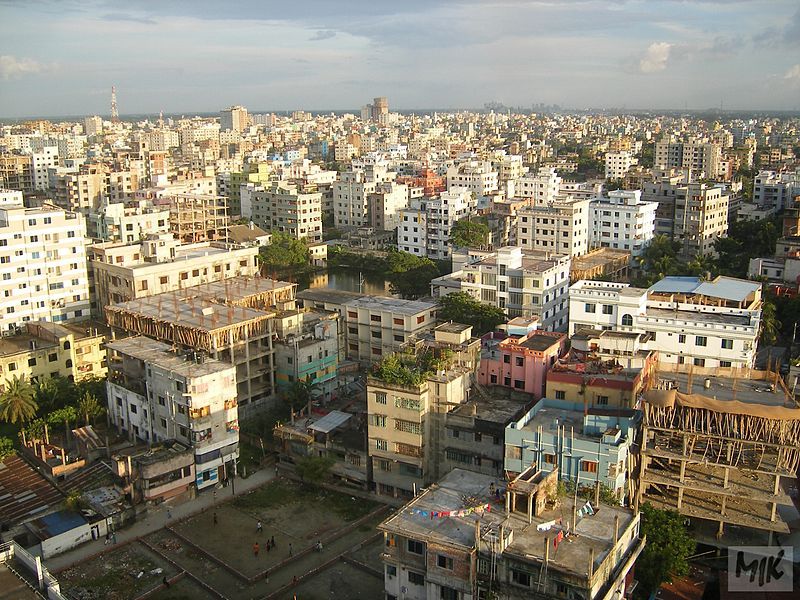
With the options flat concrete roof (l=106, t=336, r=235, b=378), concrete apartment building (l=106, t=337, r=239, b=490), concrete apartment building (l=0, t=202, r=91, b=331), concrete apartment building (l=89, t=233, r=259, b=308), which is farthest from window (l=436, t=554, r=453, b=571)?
concrete apartment building (l=0, t=202, r=91, b=331)

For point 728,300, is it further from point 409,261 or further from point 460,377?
point 409,261

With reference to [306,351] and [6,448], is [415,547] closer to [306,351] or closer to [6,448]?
[306,351]

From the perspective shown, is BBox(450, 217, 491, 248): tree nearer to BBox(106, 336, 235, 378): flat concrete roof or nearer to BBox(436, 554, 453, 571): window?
BBox(106, 336, 235, 378): flat concrete roof

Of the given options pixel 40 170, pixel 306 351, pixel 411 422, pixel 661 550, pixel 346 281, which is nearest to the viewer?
pixel 661 550

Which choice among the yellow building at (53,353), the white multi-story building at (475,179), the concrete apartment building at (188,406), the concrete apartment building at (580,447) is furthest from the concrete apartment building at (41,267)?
the white multi-story building at (475,179)

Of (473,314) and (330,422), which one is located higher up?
(473,314)

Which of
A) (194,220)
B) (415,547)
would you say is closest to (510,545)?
(415,547)
